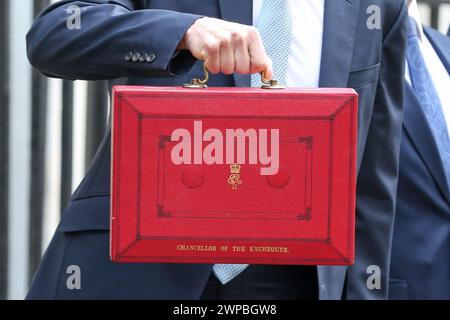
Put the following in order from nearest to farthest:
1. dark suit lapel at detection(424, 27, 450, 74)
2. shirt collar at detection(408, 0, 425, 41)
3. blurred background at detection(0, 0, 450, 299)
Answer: shirt collar at detection(408, 0, 425, 41) → dark suit lapel at detection(424, 27, 450, 74) → blurred background at detection(0, 0, 450, 299)

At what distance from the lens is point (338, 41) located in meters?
2.78

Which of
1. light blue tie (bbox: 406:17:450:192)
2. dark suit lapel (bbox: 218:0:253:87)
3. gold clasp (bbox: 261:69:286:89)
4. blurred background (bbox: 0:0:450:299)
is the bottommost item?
blurred background (bbox: 0:0:450:299)

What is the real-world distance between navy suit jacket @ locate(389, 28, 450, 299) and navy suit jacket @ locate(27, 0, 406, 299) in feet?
0.90

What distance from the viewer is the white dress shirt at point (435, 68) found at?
3.45m

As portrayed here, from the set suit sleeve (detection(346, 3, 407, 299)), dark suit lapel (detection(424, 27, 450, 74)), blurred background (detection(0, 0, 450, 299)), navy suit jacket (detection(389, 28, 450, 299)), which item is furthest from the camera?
blurred background (detection(0, 0, 450, 299))

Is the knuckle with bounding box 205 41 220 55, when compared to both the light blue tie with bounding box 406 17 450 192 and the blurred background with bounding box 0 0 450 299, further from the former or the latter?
the blurred background with bounding box 0 0 450 299

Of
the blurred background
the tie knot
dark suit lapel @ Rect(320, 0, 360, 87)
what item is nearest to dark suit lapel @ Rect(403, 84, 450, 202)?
the tie knot

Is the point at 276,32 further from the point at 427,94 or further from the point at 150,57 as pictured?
the point at 427,94

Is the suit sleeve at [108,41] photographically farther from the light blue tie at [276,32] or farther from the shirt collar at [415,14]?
the shirt collar at [415,14]

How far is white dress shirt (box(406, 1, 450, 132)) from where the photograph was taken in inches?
136

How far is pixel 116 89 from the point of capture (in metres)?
2.38

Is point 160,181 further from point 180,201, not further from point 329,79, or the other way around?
point 329,79

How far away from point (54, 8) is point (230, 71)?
494 millimetres
